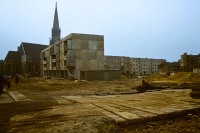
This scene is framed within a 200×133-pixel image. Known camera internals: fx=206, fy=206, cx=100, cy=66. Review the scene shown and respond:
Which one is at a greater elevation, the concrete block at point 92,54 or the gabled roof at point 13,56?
the gabled roof at point 13,56

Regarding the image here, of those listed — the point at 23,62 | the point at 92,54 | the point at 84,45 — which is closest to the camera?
the point at 84,45

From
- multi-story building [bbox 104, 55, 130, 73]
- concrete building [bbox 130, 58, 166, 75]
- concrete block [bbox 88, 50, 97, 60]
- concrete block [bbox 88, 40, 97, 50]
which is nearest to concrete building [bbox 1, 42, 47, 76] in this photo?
multi-story building [bbox 104, 55, 130, 73]

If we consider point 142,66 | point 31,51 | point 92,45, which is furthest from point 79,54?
point 142,66

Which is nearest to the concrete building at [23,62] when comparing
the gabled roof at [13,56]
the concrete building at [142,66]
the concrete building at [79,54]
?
the gabled roof at [13,56]

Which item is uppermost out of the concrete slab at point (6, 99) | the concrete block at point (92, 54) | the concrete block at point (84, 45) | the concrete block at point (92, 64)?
the concrete block at point (84, 45)

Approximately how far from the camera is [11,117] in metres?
6.68

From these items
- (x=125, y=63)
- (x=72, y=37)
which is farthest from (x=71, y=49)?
(x=125, y=63)

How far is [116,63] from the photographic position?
110 meters

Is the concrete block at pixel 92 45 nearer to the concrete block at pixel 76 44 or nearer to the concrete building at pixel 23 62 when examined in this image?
the concrete block at pixel 76 44

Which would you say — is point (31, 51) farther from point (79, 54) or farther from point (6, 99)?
point (6, 99)

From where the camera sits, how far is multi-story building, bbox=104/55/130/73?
350 feet

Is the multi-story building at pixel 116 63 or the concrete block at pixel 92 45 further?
the multi-story building at pixel 116 63

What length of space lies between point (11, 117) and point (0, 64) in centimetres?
8138

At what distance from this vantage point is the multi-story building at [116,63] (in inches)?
4198
